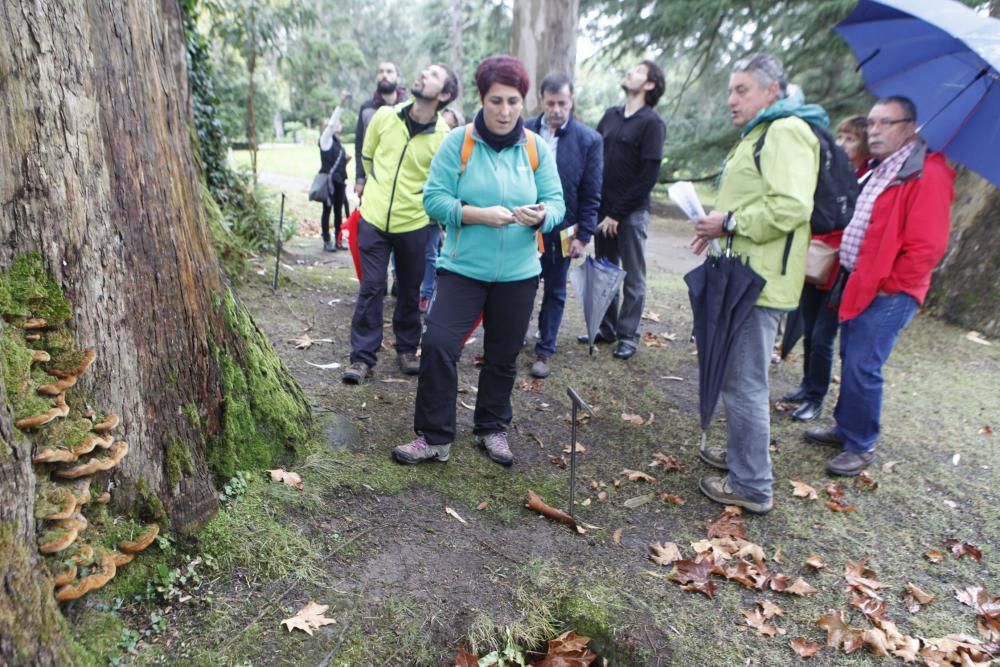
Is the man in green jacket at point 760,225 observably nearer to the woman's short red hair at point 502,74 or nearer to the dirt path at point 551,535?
the dirt path at point 551,535

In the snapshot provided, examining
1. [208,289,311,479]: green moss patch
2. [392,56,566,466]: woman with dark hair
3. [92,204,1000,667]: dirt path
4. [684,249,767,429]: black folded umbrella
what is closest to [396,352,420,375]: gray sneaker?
[92,204,1000,667]: dirt path

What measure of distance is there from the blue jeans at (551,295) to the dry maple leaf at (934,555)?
3043 mm

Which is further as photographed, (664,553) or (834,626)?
(664,553)

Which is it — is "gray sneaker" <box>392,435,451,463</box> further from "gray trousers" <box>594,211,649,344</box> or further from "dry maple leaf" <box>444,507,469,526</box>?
"gray trousers" <box>594,211,649,344</box>

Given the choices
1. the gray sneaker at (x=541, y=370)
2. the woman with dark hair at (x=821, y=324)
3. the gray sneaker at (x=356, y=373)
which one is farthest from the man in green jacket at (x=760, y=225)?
the gray sneaker at (x=356, y=373)

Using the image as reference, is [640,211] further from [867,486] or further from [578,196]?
[867,486]

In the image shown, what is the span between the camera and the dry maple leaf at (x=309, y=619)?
2391 mm

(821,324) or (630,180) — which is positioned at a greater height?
(630,180)

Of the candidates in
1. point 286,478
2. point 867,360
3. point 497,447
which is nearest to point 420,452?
point 497,447

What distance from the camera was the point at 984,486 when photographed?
411 centimetres

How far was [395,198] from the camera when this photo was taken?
472 centimetres

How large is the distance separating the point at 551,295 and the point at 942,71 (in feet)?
10.2

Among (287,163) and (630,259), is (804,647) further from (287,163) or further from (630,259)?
(287,163)

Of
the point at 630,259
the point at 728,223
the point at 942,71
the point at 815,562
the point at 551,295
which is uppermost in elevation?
the point at 942,71
